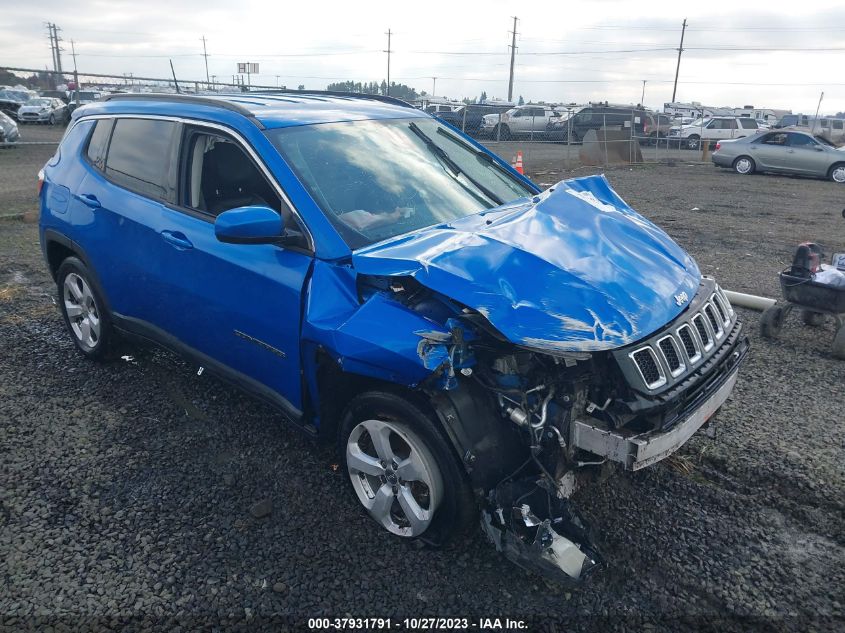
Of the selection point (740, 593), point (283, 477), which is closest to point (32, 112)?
point (283, 477)

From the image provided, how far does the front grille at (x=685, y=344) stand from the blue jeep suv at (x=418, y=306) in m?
0.01

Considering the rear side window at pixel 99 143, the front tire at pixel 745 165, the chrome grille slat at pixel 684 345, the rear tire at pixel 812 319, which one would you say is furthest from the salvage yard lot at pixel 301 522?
the front tire at pixel 745 165

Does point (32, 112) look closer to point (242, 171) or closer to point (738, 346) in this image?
point (242, 171)

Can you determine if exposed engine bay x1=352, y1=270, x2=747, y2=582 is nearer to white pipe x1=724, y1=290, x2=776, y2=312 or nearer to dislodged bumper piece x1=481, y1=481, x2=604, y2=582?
dislodged bumper piece x1=481, y1=481, x2=604, y2=582

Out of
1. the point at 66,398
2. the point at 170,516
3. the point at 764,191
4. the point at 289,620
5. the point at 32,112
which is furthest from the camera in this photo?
the point at 32,112

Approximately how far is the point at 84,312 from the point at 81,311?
0.12 ft

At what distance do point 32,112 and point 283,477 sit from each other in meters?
30.2

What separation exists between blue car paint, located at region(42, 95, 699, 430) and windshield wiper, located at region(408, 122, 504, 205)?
0.65ft

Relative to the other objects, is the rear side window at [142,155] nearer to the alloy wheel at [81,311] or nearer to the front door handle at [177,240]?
the front door handle at [177,240]

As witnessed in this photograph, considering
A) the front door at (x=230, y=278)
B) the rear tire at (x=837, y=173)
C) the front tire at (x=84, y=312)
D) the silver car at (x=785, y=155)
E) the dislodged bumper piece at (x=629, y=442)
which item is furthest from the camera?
the silver car at (x=785, y=155)

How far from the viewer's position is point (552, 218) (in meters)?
3.18

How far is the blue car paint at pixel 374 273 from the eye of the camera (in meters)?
2.58

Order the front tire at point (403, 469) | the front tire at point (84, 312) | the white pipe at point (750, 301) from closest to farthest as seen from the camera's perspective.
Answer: the front tire at point (403, 469)
the front tire at point (84, 312)
the white pipe at point (750, 301)

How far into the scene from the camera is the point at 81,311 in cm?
477
